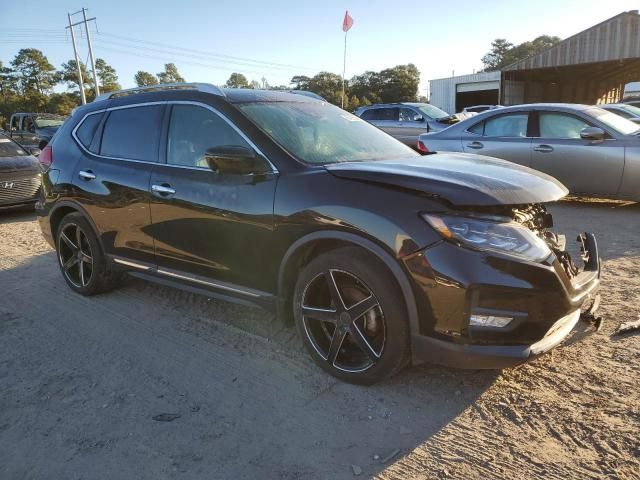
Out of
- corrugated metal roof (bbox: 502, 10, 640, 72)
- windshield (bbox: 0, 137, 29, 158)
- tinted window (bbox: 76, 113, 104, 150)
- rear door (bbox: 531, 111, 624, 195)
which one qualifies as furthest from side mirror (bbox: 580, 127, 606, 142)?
corrugated metal roof (bbox: 502, 10, 640, 72)

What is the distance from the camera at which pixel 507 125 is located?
7.96 meters

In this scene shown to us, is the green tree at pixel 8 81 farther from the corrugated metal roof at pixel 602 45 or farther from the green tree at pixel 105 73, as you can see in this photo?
the corrugated metal roof at pixel 602 45

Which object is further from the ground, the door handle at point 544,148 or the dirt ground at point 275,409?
the door handle at point 544,148

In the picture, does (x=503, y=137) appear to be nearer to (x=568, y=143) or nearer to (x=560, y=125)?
(x=560, y=125)

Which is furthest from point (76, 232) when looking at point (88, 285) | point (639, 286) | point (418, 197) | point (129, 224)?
point (639, 286)

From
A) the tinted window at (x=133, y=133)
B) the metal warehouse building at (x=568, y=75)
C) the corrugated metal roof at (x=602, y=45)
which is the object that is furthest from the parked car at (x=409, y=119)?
the metal warehouse building at (x=568, y=75)

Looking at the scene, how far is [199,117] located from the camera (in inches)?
143

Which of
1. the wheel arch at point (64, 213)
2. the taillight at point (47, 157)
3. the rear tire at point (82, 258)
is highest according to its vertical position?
the taillight at point (47, 157)

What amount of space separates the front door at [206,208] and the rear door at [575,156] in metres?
5.68

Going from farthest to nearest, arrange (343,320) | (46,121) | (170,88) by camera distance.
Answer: (46,121), (170,88), (343,320)

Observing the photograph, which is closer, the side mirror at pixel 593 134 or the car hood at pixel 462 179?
the car hood at pixel 462 179

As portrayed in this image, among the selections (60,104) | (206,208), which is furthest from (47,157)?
(60,104)

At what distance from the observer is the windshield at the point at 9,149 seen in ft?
32.0

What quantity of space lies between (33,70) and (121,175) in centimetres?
8156
